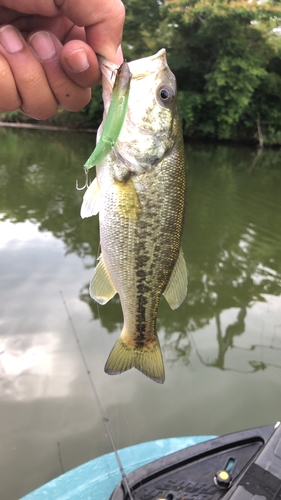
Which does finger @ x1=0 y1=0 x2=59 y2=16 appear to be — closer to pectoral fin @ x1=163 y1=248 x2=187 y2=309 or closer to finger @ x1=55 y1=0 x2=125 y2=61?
finger @ x1=55 y1=0 x2=125 y2=61

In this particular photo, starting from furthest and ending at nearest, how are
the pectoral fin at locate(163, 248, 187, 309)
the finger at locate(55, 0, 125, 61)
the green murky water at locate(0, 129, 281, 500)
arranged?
the green murky water at locate(0, 129, 281, 500), the pectoral fin at locate(163, 248, 187, 309), the finger at locate(55, 0, 125, 61)

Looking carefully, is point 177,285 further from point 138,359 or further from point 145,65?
point 145,65

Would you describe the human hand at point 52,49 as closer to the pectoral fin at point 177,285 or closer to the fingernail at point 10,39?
the fingernail at point 10,39

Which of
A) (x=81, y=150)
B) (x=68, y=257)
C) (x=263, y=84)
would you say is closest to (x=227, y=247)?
(x=68, y=257)

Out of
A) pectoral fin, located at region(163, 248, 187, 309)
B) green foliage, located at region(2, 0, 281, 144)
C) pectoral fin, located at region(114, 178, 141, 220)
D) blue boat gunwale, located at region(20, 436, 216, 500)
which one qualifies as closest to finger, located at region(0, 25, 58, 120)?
pectoral fin, located at region(114, 178, 141, 220)

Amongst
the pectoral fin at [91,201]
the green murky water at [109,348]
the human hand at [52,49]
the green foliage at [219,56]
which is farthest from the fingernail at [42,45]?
the green foliage at [219,56]

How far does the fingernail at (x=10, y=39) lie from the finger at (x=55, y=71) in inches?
2.1

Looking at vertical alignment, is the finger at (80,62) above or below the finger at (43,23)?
below

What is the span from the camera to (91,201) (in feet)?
5.10

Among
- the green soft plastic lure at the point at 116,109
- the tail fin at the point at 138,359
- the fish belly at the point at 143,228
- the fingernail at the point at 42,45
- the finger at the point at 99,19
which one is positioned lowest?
the tail fin at the point at 138,359

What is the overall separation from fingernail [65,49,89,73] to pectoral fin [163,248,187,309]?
0.93 m

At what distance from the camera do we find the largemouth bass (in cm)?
150

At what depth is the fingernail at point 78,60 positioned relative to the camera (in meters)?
1.37

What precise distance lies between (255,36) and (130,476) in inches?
1187
